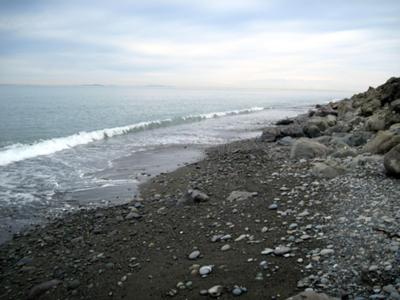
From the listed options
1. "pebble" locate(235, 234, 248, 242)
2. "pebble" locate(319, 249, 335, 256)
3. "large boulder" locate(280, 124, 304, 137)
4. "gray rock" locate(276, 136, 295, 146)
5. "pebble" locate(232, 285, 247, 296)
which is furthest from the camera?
"large boulder" locate(280, 124, 304, 137)

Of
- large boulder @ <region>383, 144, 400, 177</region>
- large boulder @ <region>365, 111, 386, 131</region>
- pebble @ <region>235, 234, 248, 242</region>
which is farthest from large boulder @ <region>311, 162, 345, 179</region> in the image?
large boulder @ <region>365, 111, 386, 131</region>

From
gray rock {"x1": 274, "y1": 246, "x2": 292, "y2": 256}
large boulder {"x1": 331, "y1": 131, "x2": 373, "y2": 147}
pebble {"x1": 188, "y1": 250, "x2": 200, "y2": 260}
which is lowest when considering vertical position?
pebble {"x1": 188, "y1": 250, "x2": 200, "y2": 260}

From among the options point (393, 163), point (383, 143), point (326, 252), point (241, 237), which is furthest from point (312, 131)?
point (326, 252)

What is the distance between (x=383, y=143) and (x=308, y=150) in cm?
224

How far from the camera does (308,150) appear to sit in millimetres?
10664

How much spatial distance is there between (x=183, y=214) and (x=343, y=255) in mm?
3747

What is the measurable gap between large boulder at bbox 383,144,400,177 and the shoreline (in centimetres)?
11

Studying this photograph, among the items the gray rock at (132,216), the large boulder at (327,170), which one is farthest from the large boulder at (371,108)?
the gray rock at (132,216)

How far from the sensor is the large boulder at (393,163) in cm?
670

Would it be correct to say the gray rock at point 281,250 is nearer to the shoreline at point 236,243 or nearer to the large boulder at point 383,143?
the shoreline at point 236,243

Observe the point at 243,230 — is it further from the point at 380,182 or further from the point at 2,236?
the point at 2,236

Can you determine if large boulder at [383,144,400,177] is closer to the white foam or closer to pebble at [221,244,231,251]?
pebble at [221,244,231,251]

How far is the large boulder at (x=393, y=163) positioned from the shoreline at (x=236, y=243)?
109mm

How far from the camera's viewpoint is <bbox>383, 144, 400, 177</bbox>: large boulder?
6696mm
